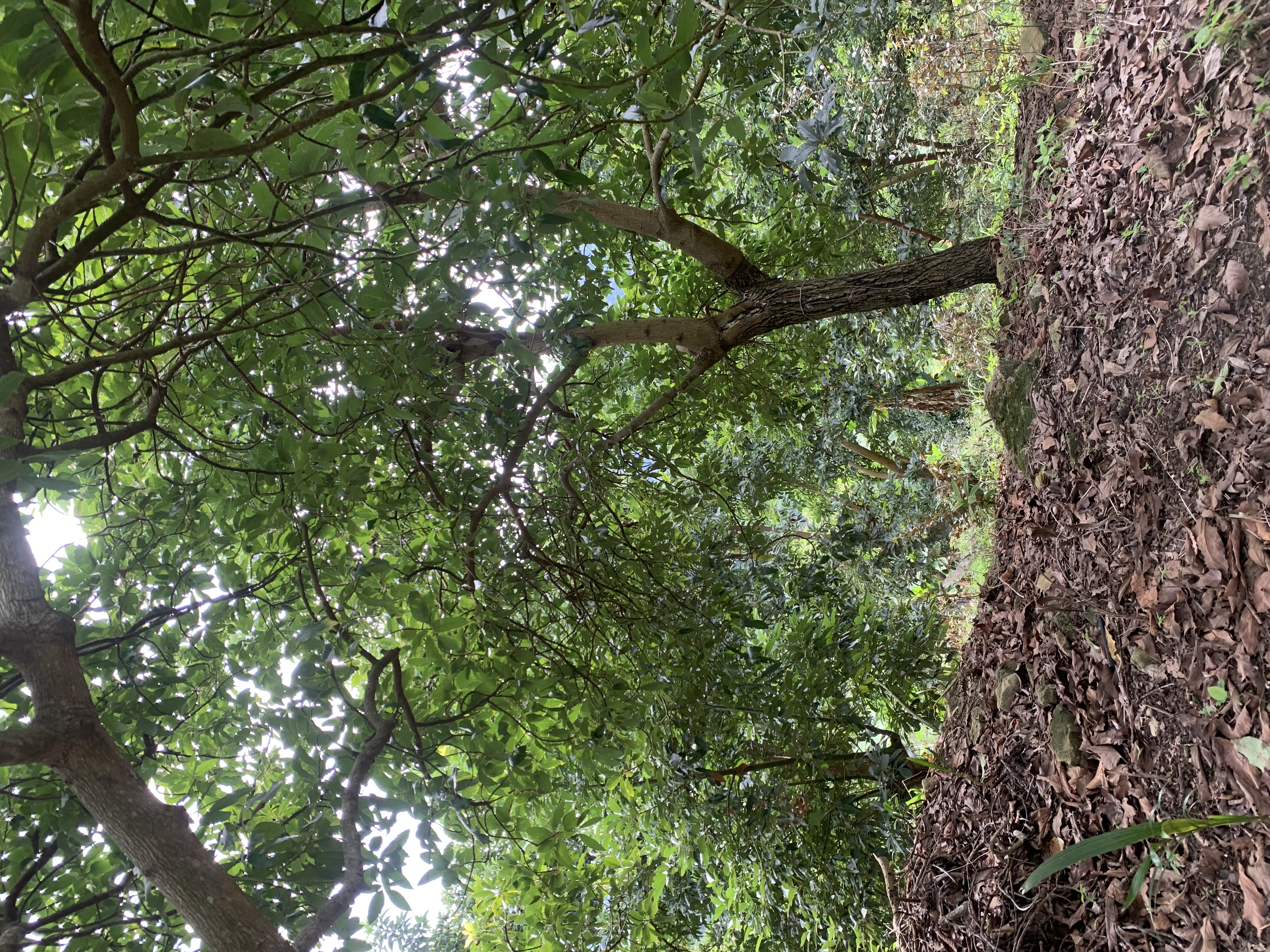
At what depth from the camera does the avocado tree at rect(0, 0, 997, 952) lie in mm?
1612

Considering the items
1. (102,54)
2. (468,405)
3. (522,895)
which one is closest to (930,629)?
(522,895)

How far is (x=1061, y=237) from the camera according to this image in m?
2.96

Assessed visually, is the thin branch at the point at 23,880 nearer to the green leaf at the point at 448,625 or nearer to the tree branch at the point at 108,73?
the green leaf at the point at 448,625

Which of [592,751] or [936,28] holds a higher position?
[936,28]

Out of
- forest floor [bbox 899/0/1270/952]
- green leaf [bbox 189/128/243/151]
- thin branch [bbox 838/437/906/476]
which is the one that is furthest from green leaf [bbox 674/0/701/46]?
thin branch [bbox 838/437/906/476]

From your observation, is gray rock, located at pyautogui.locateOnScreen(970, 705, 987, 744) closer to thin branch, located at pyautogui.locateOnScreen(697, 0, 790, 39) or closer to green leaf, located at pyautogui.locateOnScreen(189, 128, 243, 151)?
thin branch, located at pyautogui.locateOnScreen(697, 0, 790, 39)

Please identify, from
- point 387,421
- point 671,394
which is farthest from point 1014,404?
point 387,421

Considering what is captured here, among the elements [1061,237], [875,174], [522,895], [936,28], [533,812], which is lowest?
[522,895]

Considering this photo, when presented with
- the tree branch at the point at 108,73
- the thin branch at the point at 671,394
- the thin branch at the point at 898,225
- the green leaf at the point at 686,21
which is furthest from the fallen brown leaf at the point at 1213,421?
the thin branch at the point at 898,225

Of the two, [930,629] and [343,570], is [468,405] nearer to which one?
[343,570]

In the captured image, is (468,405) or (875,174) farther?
(875,174)

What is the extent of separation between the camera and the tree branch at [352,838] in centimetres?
184

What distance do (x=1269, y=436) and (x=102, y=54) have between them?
2397 mm

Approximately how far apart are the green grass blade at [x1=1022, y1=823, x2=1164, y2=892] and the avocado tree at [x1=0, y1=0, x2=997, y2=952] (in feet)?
4.76
